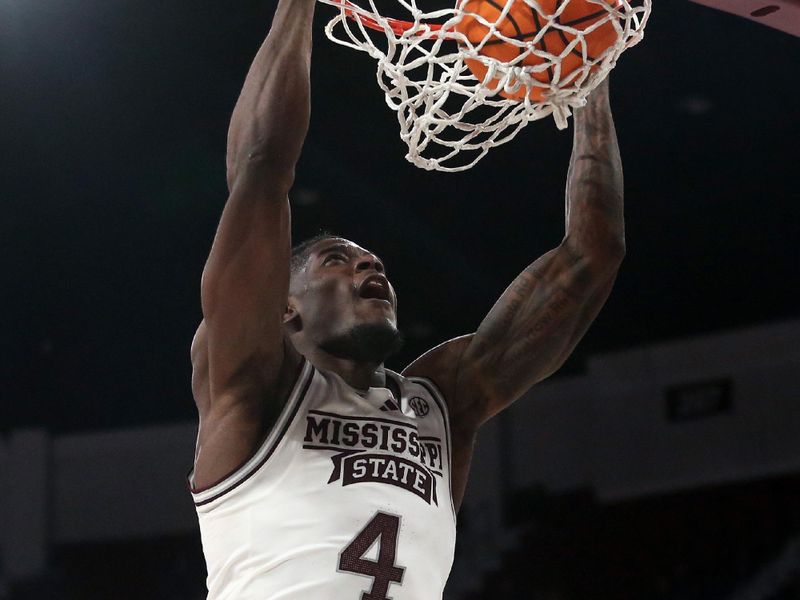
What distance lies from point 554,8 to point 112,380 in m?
3.85

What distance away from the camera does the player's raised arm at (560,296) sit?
227cm

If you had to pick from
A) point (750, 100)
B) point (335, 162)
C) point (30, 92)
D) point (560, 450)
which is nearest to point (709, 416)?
point (560, 450)

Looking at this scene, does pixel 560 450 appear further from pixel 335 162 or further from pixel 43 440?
pixel 43 440

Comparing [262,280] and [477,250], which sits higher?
[262,280]

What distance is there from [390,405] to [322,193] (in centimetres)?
327

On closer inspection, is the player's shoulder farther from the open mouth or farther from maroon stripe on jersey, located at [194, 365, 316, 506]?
maroon stripe on jersey, located at [194, 365, 316, 506]

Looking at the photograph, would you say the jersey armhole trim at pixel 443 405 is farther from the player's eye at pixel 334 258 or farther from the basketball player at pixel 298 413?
the player's eye at pixel 334 258

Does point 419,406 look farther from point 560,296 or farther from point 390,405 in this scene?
point 560,296

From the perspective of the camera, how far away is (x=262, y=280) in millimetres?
1811

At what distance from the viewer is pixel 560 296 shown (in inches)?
90.0

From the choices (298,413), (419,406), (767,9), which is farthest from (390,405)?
A: (767,9)

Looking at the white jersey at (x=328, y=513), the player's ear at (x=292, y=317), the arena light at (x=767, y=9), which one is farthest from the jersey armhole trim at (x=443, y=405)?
the arena light at (x=767, y=9)

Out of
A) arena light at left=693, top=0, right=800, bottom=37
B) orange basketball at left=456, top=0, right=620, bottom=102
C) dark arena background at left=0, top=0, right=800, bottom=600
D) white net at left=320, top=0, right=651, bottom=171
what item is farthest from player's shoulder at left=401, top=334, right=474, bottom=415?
dark arena background at left=0, top=0, right=800, bottom=600

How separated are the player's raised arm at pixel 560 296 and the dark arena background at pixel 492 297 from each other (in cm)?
251
